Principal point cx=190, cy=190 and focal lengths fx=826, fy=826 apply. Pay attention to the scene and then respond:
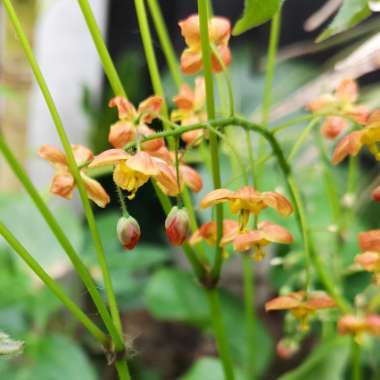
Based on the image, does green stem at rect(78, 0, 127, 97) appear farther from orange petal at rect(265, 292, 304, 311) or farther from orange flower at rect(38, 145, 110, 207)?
orange petal at rect(265, 292, 304, 311)

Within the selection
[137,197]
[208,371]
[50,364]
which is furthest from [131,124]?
[137,197]

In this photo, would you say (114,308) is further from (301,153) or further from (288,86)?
(288,86)

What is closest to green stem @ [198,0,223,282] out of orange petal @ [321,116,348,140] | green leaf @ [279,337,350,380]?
orange petal @ [321,116,348,140]

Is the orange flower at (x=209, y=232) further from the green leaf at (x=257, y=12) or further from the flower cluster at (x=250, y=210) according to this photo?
the green leaf at (x=257, y=12)

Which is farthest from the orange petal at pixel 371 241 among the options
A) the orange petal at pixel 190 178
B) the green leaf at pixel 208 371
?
the green leaf at pixel 208 371

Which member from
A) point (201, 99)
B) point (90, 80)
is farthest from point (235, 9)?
point (201, 99)
